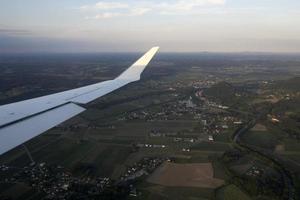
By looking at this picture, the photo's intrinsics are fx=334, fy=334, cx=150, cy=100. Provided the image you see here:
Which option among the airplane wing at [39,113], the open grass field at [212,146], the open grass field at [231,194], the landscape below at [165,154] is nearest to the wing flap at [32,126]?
the airplane wing at [39,113]

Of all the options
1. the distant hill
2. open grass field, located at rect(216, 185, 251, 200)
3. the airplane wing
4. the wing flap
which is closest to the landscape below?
open grass field, located at rect(216, 185, 251, 200)

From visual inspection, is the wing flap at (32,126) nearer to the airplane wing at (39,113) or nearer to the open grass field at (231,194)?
the airplane wing at (39,113)

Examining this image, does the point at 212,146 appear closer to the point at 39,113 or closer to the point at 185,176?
the point at 185,176

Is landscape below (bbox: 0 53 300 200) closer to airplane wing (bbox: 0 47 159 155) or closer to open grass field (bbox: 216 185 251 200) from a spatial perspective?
open grass field (bbox: 216 185 251 200)

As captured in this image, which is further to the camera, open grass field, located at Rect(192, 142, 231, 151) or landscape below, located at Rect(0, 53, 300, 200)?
open grass field, located at Rect(192, 142, 231, 151)

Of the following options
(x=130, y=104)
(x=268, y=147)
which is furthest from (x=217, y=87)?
(x=268, y=147)

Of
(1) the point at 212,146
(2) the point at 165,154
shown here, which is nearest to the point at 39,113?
(2) the point at 165,154

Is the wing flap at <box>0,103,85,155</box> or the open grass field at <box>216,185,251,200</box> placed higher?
the wing flap at <box>0,103,85,155</box>
